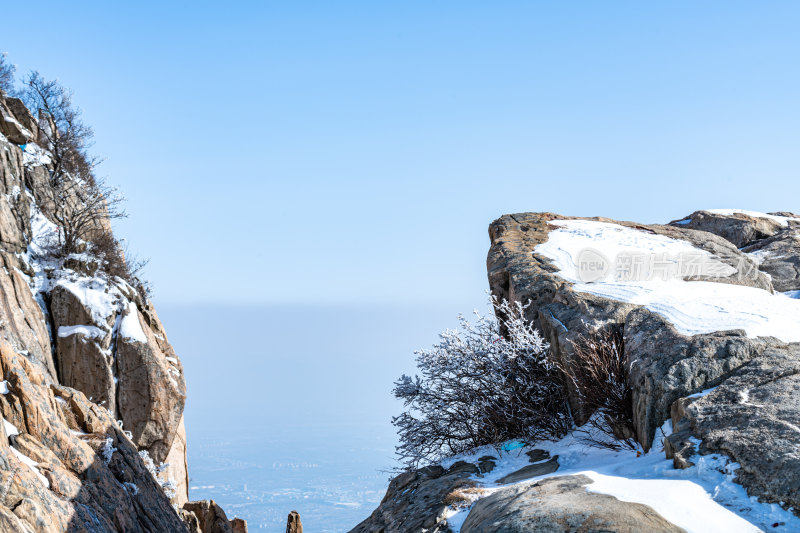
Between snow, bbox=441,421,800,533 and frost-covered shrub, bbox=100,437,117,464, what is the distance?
4212mm

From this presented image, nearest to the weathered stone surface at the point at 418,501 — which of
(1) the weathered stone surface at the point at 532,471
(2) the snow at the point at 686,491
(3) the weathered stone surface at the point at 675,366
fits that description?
(2) the snow at the point at 686,491

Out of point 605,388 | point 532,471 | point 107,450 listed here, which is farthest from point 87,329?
point 605,388

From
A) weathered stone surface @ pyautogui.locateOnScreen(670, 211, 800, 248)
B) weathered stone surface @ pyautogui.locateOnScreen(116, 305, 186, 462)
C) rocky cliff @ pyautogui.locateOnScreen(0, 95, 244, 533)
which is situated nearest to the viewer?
rocky cliff @ pyautogui.locateOnScreen(0, 95, 244, 533)

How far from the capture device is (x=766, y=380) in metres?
6.70

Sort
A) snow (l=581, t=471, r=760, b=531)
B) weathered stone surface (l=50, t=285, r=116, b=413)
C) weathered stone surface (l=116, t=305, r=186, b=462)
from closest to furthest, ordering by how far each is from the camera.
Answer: snow (l=581, t=471, r=760, b=531) → weathered stone surface (l=50, t=285, r=116, b=413) → weathered stone surface (l=116, t=305, r=186, b=462)

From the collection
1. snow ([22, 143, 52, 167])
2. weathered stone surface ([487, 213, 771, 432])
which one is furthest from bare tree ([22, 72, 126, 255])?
weathered stone surface ([487, 213, 771, 432])

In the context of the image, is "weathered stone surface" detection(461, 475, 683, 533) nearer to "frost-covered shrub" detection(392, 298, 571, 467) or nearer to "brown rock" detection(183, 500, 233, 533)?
"frost-covered shrub" detection(392, 298, 571, 467)

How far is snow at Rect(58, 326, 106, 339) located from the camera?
1634 cm

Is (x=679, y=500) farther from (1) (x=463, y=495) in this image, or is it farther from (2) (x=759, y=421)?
(1) (x=463, y=495)

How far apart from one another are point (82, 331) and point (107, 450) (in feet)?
32.2

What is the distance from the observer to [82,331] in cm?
1641

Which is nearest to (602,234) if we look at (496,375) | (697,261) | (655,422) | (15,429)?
(697,261)

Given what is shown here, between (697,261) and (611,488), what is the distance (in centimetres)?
735

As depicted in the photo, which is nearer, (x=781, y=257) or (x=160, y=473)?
(x=781, y=257)
